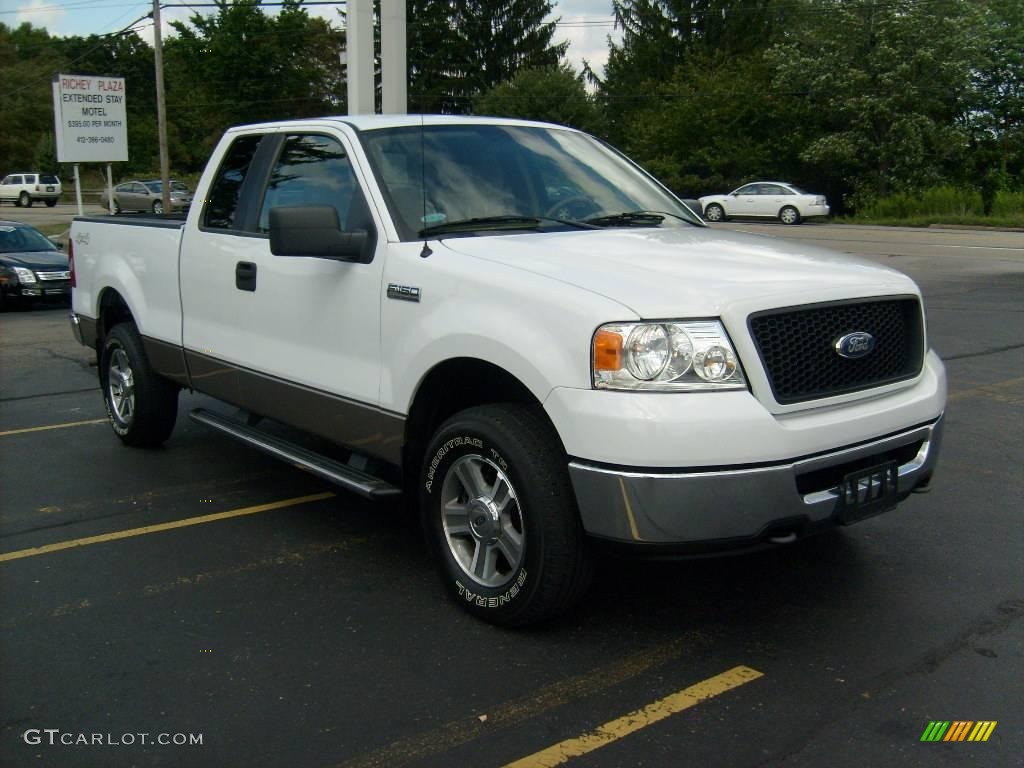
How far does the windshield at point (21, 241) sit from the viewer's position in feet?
56.5

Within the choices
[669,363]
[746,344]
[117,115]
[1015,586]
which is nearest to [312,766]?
[669,363]

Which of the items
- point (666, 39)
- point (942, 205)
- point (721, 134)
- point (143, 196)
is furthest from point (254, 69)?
point (942, 205)

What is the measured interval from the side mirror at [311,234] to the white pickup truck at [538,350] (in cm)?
1

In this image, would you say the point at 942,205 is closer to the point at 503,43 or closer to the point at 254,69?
the point at 503,43

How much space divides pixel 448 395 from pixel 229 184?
7.37 feet

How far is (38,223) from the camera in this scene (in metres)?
39.6

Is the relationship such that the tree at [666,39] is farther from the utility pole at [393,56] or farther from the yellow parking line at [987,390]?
the yellow parking line at [987,390]

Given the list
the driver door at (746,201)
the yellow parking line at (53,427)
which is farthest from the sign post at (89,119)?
the driver door at (746,201)

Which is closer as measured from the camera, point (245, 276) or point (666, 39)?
point (245, 276)

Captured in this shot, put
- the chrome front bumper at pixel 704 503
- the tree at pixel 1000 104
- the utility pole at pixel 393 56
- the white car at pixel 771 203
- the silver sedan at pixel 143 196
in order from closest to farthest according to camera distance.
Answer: the chrome front bumper at pixel 704 503
the utility pole at pixel 393 56
the white car at pixel 771 203
the tree at pixel 1000 104
the silver sedan at pixel 143 196

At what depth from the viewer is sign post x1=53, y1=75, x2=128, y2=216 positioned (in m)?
22.1

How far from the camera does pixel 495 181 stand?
494cm

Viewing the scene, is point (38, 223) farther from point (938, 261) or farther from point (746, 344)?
point (746, 344)

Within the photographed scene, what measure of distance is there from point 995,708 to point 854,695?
44 cm
